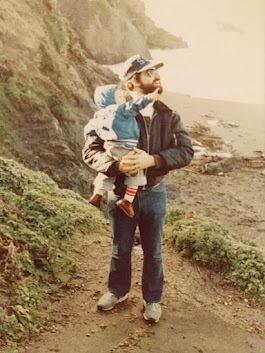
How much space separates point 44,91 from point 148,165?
7167 mm

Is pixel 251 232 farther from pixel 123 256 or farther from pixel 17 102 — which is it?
pixel 123 256

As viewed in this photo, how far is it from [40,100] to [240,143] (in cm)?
903

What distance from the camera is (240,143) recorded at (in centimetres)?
1648

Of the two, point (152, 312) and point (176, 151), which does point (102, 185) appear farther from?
point (152, 312)

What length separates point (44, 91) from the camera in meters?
10.0

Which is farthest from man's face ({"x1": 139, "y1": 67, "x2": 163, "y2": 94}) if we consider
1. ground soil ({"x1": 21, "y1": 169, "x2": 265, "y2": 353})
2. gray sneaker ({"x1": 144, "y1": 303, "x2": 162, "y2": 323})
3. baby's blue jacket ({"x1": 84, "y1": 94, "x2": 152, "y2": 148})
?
ground soil ({"x1": 21, "y1": 169, "x2": 265, "y2": 353})

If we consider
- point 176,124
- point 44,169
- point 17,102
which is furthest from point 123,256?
point 17,102

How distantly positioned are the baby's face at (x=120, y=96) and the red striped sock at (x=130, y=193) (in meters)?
0.65

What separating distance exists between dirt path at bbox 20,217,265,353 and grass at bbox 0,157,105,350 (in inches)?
6.9

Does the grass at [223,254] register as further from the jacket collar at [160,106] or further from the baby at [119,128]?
the jacket collar at [160,106]

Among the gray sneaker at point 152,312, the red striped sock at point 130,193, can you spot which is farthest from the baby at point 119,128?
the gray sneaker at point 152,312

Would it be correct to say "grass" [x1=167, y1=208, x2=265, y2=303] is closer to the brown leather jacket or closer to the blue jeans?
the blue jeans

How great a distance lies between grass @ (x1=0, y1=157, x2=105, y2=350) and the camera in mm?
3951

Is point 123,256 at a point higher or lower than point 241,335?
higher
